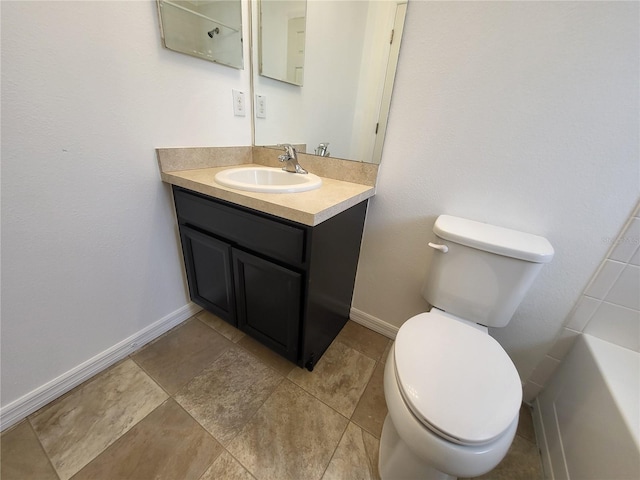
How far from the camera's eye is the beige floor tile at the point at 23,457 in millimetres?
818

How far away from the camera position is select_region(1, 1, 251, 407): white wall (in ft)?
2.46

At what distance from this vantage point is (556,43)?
0.77m

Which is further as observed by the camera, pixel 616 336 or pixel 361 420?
pixel 361 420

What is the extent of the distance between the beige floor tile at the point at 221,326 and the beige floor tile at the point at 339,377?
0.39 meters

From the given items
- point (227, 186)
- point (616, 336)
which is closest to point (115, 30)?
point (227, 186)

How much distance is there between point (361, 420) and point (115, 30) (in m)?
1.68

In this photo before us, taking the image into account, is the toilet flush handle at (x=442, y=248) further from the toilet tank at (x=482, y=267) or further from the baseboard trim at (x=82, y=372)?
the baseboard trim at (x=82, y=372)

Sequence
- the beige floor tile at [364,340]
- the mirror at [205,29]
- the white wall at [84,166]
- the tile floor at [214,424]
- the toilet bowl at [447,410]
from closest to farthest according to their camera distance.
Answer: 1. the toilet bowl at [447,410]
2. the white wall at [84,166]
3. the tile floor at [214,424]
4. the mirror at [205,29]
5. the beige floor tile at [364,340]

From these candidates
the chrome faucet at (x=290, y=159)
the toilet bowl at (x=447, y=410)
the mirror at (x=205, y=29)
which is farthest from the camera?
the chrome faucet at (x=290, y=159)

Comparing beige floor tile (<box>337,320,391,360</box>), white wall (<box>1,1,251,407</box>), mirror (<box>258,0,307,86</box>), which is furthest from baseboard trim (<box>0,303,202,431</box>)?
mirror (<box>258,0,307,86</box>)

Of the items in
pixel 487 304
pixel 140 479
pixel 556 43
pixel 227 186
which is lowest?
pixel 140 479

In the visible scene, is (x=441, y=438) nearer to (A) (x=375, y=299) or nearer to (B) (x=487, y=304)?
(B) (x=487, y=304)

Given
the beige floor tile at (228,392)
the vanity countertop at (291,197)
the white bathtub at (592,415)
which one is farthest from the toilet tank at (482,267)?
the beige floor tile at (228,392)

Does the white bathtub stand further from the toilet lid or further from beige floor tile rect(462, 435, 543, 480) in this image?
the toilet lid
